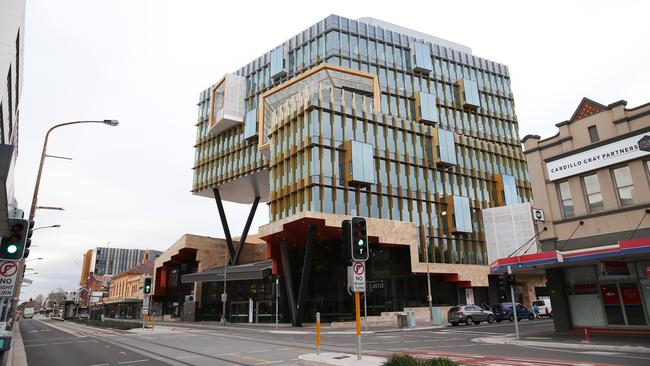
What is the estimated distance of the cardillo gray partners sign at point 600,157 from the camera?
68.1ft

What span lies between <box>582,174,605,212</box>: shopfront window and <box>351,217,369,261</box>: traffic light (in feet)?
53.9

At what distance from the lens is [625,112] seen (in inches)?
846

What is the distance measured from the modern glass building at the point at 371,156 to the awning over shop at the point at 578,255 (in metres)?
18.5

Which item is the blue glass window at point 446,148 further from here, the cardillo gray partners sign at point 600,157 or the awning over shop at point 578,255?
the awning over shop at point 578,255

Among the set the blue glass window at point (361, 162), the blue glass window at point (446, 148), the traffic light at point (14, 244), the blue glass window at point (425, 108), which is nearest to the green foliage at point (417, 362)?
the traffic light at point (14, 244)

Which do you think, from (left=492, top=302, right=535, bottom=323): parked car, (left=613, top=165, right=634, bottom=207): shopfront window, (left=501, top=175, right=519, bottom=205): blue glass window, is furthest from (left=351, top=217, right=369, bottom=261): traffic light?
(left=501, top=175, right=519, bottom=205): blue glass window

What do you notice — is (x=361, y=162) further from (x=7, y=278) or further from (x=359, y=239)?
(x=7, y=278)

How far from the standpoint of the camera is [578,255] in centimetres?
2036

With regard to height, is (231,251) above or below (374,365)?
above

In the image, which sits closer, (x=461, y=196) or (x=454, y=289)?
(x=454, y=289)

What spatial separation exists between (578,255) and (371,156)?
92.6ft

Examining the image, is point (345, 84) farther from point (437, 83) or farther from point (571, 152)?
point (571, 152)

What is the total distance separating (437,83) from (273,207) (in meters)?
33.3

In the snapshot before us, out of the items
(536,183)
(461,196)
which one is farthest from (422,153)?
(536,183)
